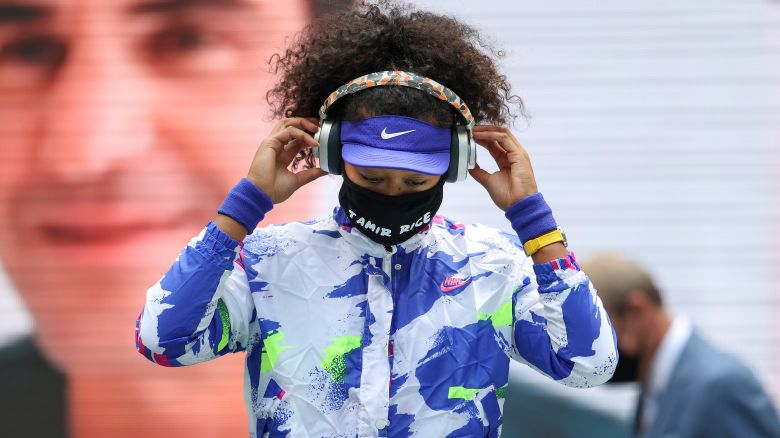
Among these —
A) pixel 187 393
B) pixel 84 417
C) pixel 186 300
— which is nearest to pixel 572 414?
pixel 187 393

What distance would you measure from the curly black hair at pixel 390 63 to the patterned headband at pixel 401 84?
18 millimetres

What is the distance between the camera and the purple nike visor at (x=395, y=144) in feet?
7.46

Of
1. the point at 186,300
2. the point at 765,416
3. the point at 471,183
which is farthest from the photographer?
the point at 471,183

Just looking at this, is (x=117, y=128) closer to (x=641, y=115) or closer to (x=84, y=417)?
(x=84, y=417)

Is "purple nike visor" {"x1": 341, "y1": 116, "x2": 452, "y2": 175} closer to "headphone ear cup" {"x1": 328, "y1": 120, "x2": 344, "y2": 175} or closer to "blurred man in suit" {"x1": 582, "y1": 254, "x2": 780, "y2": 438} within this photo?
"headphone ear cup" {"x1": 328, "y1": 120, "x2": 344, "y2": 175}

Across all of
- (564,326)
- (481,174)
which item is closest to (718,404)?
(564,326)

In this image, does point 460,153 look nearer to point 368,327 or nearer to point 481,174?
point 481,174

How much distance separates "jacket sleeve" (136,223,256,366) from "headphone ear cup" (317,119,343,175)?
0.93 feet

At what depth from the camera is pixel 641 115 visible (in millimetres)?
5055

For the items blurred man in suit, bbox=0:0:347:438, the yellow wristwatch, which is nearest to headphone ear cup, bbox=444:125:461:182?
the yellow wristwatch

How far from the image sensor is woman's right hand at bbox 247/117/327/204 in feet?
7.88

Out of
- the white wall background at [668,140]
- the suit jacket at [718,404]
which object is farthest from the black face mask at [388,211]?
A: the white wall background at [668,140]

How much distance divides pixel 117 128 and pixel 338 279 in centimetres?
310

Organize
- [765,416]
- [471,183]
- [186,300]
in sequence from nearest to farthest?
[186,300] < [765,416] < [471,183]
